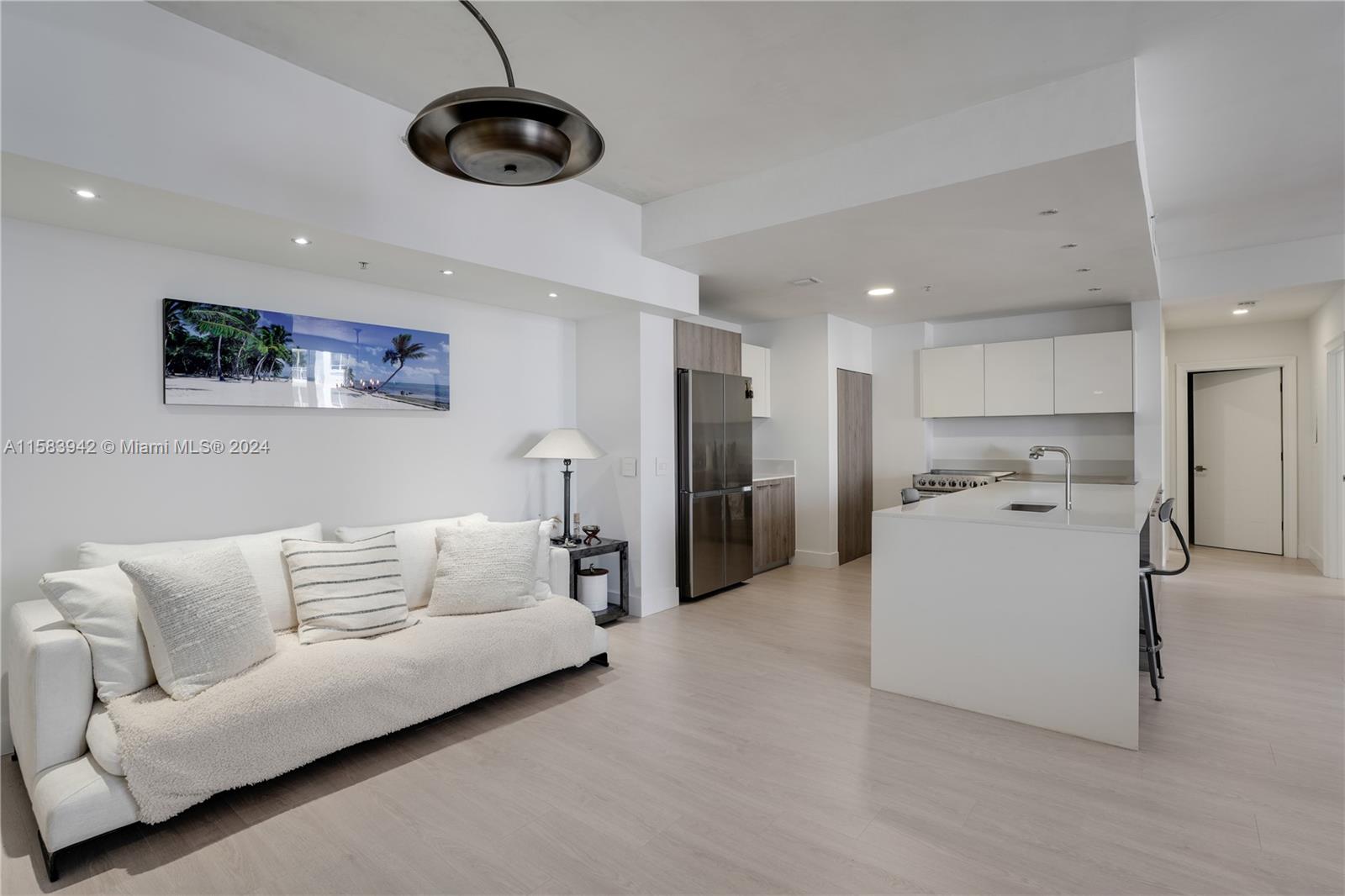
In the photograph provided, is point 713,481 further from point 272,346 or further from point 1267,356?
point 1267,356

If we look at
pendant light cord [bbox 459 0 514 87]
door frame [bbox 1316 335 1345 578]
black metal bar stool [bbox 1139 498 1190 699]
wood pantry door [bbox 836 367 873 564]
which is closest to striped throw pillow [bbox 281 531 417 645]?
pendant light cord [bbox 459 0 514 87]

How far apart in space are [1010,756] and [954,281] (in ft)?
11.1

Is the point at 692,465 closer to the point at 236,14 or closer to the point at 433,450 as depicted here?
the point at 433,450

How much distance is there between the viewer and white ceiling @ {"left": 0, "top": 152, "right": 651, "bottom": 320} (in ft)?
7.40

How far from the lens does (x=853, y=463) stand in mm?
6613

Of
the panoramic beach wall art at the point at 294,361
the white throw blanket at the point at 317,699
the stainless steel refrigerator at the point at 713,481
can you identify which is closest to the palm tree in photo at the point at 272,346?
the panoramic beach wall art at the point at 294,361

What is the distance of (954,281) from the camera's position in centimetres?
489

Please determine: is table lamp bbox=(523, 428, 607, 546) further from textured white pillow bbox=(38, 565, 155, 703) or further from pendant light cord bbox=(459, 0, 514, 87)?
pendant light cord bbox=(459, 0, 514, 87)

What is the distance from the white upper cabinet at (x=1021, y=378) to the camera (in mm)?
5949

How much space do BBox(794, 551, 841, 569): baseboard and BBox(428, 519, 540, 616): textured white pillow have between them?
3.46 meters

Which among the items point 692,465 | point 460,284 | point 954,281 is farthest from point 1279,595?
point 460,284

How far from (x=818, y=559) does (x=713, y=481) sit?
180cm

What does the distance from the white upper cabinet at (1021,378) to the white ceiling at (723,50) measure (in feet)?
12.0

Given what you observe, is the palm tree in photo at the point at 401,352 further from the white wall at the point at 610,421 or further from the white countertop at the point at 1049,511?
the white countertop at the point at 1049,511
